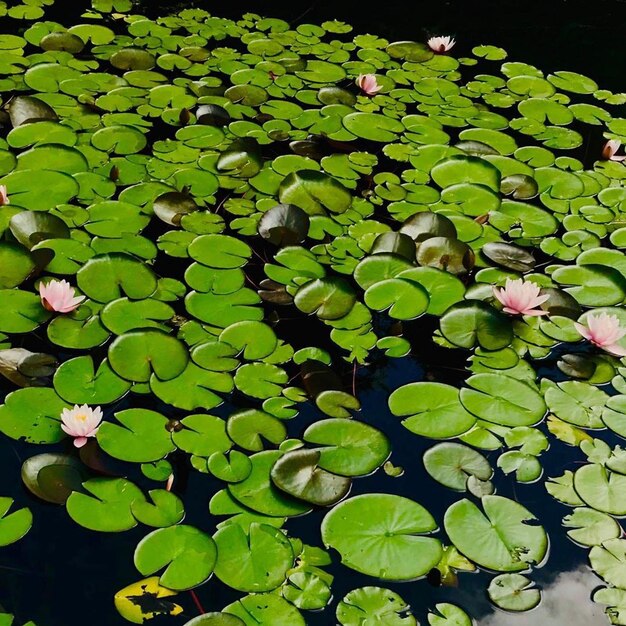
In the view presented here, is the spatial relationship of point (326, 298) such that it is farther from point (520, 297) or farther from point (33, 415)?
point (33, 415)

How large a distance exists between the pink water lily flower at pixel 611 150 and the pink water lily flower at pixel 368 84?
1.18 meters

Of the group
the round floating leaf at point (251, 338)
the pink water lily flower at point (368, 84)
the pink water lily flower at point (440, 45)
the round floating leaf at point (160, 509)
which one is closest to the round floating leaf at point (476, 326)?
the round floating leaf at point (251, 338)

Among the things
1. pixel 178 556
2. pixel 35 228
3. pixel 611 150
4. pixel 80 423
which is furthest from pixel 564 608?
pixel 611 150

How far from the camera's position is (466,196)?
10.3 ft

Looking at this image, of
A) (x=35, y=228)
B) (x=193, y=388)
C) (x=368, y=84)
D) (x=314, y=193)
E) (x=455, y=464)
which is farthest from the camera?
(x=368, y=84)

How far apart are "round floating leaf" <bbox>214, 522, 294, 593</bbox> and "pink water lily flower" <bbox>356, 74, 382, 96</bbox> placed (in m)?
2.63

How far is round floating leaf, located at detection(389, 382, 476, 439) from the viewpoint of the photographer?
219 cm

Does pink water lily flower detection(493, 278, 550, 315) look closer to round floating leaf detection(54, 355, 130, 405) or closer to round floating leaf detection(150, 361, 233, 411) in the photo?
round floating leaf detection(150, 361, 233, 411)

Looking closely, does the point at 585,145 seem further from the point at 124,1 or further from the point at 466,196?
the point at 124,1

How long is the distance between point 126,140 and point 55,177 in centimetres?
44

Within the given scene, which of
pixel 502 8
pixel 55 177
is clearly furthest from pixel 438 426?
pixel 502 8

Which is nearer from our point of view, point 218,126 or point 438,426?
point 438,426

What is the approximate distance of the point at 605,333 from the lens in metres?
2.43

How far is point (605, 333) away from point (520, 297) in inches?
11.8
